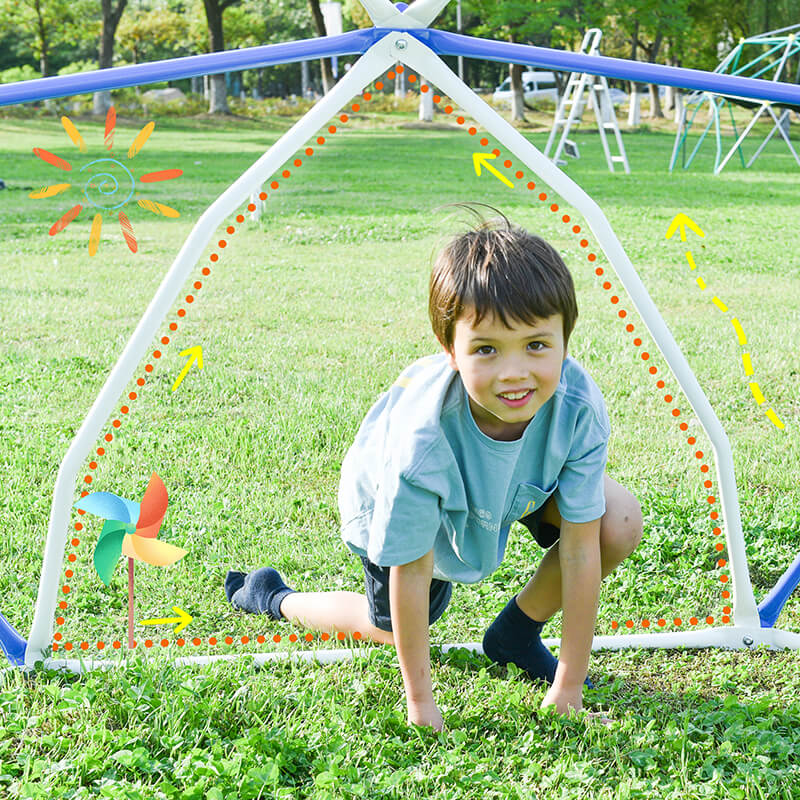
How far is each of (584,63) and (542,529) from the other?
1058mm

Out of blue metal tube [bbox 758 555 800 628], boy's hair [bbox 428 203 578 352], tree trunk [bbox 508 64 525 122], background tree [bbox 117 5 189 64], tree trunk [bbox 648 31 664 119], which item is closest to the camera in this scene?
boy's hair [bbox 428 203 578 352]

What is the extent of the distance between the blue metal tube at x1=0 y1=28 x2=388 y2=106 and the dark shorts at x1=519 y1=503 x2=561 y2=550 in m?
1.13

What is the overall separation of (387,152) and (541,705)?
54.4 feet

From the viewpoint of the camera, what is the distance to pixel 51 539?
2264mm

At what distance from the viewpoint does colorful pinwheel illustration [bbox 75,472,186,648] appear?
7.72ft

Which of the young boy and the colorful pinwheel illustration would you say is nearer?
the young boy

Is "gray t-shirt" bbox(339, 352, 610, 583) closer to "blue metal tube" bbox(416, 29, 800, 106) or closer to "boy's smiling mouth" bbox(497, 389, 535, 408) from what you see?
"boy's smiling mouth" bbox(497, 389, 535, 408)

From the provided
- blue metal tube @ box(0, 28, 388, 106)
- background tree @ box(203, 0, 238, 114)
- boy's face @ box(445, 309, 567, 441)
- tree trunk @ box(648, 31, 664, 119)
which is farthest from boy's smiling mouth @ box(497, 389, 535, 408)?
tree trunk @ box(648, 31, 664, 119)

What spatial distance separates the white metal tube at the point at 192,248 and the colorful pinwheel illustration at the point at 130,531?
12cm

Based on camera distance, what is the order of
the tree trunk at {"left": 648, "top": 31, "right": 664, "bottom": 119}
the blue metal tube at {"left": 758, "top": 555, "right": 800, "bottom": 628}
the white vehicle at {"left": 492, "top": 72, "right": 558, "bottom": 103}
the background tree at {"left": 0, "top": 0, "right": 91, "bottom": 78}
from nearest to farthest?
the blue metal tube at {"left": 758, "top": 555, "right": 800, "bottom": 628}
the background tree at {"left": 0, "top": 0, "right": 91, "bottom": 78}
the tree trunk at {"left": 648, "top": 31, "right": 664, "bottom": 119}
the white vehicle at {"left": 492, "top": 72, "right": 558, "bottom": 103}

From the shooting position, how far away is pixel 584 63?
2.11 m

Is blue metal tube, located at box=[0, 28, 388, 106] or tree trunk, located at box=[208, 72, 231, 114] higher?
tree trunk, located at box=[208, 72, 231, 114]

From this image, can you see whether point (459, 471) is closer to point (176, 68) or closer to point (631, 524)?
point (631, 524)

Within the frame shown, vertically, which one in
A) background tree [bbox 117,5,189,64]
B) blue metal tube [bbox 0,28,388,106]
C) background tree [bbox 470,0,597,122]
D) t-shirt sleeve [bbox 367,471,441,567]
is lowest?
t-shirt sleeve [bbox 367,471,441,567]
